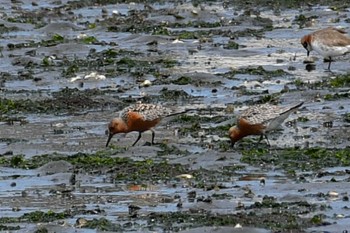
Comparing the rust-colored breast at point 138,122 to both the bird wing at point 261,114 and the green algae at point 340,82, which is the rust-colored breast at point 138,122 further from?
the green algae at point 340,82

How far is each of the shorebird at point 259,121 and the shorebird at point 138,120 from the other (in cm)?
109

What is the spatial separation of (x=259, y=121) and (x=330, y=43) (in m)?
5.48

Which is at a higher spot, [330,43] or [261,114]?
[330,43]

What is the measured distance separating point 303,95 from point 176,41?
210 inches

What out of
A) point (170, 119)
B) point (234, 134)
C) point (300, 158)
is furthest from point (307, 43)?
point (300, 158)

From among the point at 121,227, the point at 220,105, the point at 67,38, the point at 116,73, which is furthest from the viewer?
the point at 67,38

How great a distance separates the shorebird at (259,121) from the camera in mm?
15227

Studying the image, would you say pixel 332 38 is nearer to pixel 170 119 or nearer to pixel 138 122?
pixel 170 119

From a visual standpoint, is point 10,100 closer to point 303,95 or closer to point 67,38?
point 303,95

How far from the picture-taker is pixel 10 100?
18578 mm

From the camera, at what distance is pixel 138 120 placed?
15.9 metres

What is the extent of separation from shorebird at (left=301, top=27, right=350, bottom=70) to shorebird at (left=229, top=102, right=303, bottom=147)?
4977 millimetres

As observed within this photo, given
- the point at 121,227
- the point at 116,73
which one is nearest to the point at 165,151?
the point at 121,227

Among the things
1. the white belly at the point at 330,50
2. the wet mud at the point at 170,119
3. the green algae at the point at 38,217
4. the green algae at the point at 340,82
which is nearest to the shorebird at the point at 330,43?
the white belly at the point at 330,50
